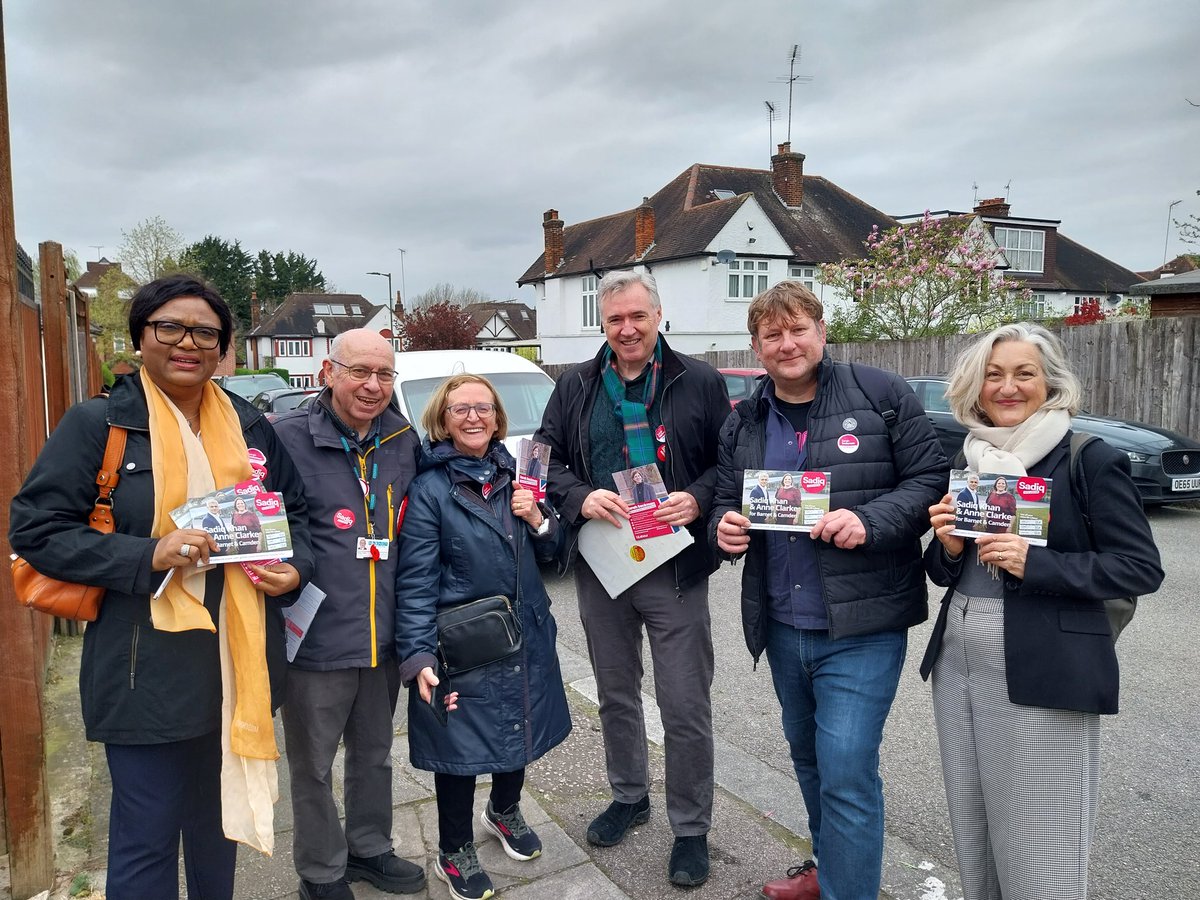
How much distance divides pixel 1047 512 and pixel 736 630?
448 centimetres

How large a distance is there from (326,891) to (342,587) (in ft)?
3.69

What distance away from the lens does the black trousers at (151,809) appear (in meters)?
2.32

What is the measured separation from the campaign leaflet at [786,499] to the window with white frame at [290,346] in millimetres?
73454

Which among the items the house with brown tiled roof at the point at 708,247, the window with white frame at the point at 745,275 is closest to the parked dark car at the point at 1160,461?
the house with brown tiled roof at the point at 708,247

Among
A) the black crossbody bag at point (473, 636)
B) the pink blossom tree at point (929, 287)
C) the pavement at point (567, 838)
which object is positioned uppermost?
the pink blossom tree at point (929, 287)

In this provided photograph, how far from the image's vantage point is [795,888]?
296 cm

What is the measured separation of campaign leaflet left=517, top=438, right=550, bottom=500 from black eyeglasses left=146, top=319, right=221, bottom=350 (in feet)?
3.81

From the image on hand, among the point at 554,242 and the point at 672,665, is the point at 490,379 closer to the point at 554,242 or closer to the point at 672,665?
the point at 672,665

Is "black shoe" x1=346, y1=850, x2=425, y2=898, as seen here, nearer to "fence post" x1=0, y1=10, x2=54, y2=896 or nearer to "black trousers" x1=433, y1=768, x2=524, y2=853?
"black trousers" x1=433, y1=768, x2=524, y2=853

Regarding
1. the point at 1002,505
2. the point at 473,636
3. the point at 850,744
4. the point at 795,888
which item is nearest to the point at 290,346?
the point at 473,636

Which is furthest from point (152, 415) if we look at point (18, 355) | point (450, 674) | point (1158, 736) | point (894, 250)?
point (894, 250)

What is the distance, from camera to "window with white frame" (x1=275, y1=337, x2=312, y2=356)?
A: 70250 millimetres

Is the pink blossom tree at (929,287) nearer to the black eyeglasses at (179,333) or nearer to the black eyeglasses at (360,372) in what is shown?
the black eyeglasses at (360,372)

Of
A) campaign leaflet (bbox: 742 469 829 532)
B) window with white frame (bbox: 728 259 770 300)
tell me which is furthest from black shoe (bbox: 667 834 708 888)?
window with white frame (bbox: 728 259 770 300)
